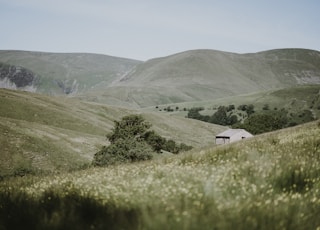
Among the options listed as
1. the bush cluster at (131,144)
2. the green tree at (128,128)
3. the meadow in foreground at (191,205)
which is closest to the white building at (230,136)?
the bush cluster at (131,144)

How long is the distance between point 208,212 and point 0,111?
327 ft

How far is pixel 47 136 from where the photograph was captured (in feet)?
243

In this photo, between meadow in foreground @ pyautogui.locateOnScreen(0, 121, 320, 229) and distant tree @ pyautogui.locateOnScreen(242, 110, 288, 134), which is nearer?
meadow in foreground @ pyautogui.locateOnScreen(0, 121, 320, 229)

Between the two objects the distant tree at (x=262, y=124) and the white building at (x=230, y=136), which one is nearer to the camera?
the white building at (x=230, y=136)

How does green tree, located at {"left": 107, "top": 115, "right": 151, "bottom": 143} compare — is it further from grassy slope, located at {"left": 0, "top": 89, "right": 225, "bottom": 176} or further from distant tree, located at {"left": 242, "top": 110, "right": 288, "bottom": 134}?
distant tree, located at {"left": 242, "top": 110, "right": 288, "bottom": 134}

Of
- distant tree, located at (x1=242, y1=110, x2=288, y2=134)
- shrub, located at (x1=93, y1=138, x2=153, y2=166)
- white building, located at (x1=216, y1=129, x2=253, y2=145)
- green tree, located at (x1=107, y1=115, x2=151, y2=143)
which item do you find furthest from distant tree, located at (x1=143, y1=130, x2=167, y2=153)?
distant tree, located at (x1=242, y1=110, x2=288, y2=134)

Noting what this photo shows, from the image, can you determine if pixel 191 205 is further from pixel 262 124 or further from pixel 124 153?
pixel 262 124

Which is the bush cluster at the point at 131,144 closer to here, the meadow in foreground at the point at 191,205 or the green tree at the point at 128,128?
the green tree at the point at 128,128

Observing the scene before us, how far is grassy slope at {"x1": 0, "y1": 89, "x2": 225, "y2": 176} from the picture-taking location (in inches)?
2369

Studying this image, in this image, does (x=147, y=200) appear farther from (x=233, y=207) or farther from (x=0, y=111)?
(x=0, y=111)

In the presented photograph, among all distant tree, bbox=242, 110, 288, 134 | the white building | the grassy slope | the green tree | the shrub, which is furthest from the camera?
distant tree, bbox=242, 110, 288, 134

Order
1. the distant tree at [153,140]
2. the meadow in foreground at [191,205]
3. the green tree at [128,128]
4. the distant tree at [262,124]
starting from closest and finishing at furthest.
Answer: the meadow in foreground at [191,205] < the green tree at [128,128] < the distant tree at [153,140] < the distant tree at [262,124]

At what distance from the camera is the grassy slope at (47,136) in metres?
60.2

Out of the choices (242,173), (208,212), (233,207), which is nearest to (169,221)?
(208,212)
